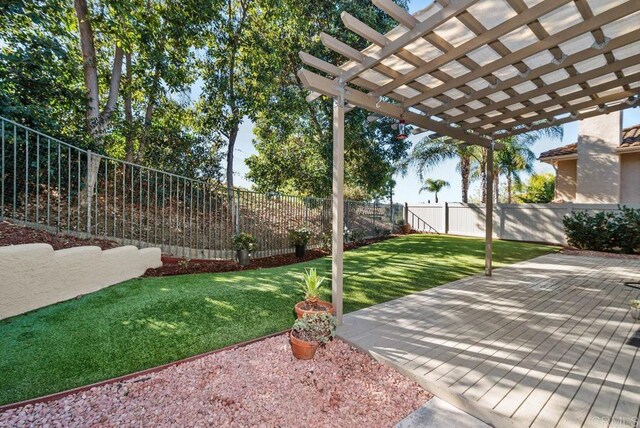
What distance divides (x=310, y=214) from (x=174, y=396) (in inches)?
288

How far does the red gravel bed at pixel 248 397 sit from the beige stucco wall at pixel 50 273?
1.89 meters

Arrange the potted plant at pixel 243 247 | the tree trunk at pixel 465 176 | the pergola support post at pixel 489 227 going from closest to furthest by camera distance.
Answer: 1. the pergola support post at pixel 489 227
2. the potted plant at pixel 243 247
3. the tree trunk at pixel 465 176

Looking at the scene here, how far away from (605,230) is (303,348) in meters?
11.6

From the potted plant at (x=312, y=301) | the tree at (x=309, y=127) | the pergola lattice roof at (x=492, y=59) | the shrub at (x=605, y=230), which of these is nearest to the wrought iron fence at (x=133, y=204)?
the tree at (x=309, y=127)

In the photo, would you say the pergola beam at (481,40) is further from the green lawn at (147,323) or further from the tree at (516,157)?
the tree at (516,157)

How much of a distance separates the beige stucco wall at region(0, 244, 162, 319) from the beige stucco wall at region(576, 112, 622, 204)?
52.4ft

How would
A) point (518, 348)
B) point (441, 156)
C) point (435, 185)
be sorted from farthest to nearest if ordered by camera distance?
point (435, 185) → point (441, 156) → point (518, 348)

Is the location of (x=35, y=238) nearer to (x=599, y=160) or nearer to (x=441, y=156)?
(x=441, y=156)

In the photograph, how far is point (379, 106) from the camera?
3.74 m

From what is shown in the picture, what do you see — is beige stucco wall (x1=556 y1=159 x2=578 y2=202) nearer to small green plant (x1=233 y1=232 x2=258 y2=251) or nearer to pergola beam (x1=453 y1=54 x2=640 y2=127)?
pergola beam (x1=453 y1=54 x2=640 y2=127)

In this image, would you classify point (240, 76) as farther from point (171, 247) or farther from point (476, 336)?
point (476, 336)

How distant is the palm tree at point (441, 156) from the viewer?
15.4 metres

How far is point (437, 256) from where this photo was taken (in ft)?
26.0

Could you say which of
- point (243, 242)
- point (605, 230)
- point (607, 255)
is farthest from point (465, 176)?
point (243, 242)
